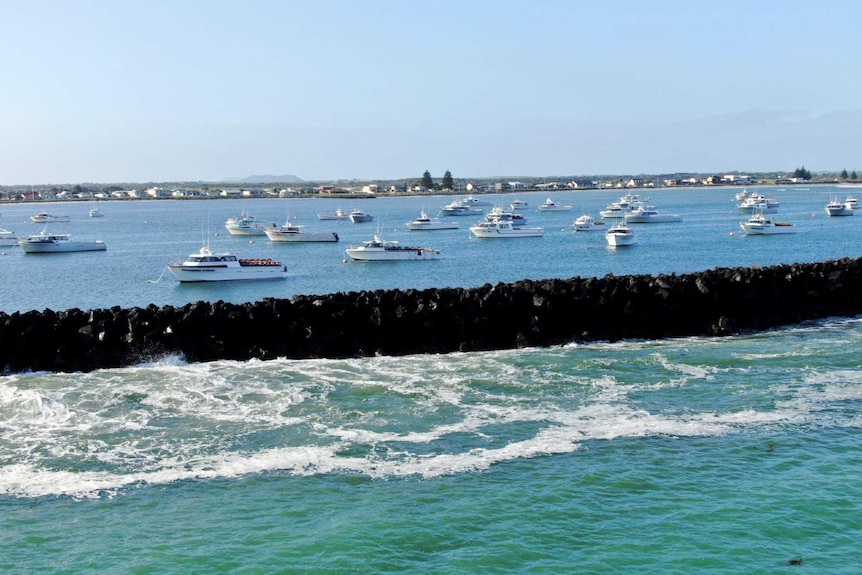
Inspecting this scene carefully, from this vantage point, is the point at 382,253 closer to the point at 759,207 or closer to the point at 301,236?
the point at 301,236

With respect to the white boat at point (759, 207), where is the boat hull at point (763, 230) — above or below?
below

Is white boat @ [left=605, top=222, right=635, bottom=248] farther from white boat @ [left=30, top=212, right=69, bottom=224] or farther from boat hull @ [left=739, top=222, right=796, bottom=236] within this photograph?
white boat @ [left=30, top=212, right=69, bottom=224]

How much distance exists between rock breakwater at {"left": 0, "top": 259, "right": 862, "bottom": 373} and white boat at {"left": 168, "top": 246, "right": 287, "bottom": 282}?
22579mm

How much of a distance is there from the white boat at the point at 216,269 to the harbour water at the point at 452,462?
25685mm

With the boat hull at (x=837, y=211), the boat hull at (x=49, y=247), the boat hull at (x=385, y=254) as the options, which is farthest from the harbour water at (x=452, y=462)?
the boat hull at (x=837, y=211)

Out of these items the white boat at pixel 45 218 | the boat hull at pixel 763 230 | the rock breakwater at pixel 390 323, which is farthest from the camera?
the white boat at pixel 45 218

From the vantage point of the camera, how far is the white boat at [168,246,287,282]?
4791 centimetres

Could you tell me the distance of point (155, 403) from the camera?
1861cm

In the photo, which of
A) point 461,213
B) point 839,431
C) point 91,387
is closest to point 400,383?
point 91,387

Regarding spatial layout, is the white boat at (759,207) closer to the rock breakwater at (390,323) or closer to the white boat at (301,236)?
the white boat at (301,236)

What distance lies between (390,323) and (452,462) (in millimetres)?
9692

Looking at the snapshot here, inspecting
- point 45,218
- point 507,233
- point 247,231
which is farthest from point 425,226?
point 45,218

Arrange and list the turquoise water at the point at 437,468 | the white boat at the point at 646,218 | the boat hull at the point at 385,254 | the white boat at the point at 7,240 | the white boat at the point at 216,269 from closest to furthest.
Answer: the turquoise water at the point at 437,468, the white boat at the point at 216,269, the boat hull at the point at 385,254, the white boat at the point at 7,240, the white boat at the point at 646,218

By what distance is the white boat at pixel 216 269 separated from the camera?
47.9 metres
